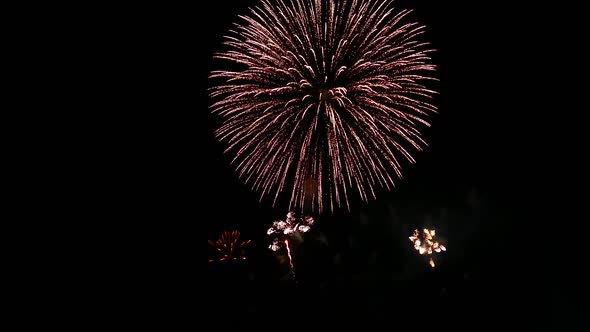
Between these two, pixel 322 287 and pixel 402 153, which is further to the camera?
pixel 322 287

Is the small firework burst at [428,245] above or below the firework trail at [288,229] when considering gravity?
below

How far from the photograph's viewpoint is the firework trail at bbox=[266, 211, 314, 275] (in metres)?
22.4

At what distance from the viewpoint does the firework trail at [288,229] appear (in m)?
22.4

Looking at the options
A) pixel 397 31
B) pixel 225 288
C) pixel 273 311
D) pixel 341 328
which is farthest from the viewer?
pixel 225 288

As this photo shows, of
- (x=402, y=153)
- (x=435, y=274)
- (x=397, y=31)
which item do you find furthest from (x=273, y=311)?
(x=397, y=31)

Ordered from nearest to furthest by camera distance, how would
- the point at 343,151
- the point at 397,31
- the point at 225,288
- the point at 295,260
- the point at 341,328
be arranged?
the point at 397,31 → the point at 343,151 → the point at 341,328 → the point at 225,288 → the point at 295,260

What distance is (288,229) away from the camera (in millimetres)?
22562

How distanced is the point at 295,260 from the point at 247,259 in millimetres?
2407

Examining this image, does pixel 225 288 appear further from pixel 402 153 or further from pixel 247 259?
pixel 402 153

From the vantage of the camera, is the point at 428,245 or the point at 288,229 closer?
the point at 428,245

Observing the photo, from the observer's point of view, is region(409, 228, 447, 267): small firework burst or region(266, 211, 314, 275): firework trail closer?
region(409, 228, 447, 267): small firework burst

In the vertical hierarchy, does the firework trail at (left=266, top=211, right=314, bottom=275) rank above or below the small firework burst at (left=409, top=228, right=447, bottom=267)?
above

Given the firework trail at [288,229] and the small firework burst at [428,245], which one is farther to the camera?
the firework trail at [288,229]

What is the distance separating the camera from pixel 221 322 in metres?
16.8
